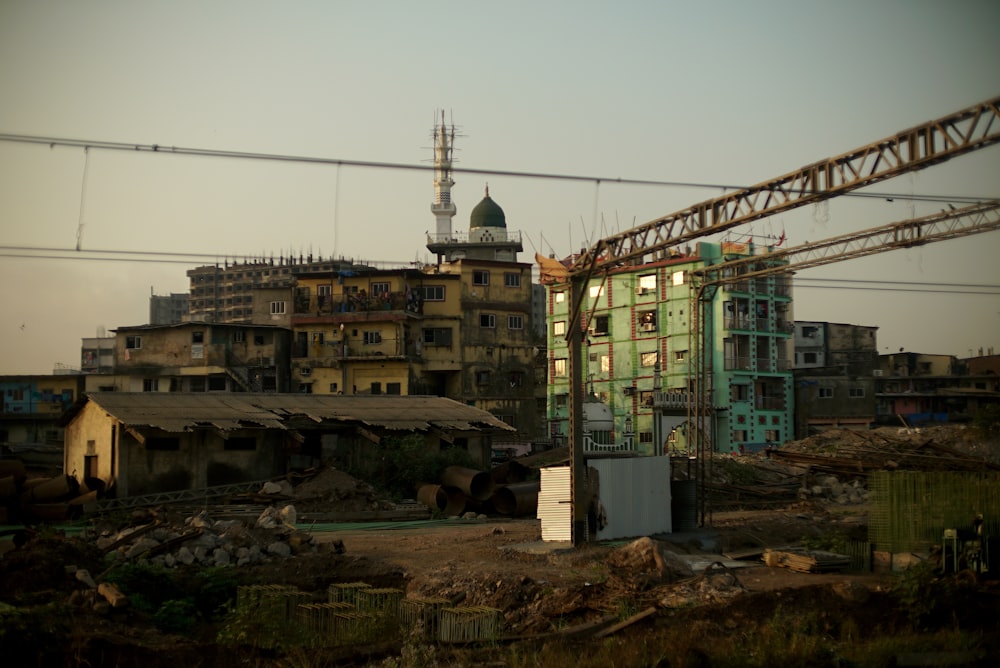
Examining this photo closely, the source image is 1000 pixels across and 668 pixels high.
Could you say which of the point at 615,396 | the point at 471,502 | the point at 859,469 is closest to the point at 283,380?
the point at 615,396

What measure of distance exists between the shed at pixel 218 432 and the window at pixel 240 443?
0.11 feet

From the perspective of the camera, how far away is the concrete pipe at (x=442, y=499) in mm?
34219

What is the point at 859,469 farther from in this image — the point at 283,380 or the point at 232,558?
the point at 283,380

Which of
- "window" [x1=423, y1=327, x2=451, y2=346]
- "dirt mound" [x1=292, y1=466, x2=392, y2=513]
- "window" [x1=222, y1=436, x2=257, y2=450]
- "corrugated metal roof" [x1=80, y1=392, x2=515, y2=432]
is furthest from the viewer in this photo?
"window" [x1=423, y1=327, x2=451, y2=346]

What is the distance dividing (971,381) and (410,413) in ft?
140

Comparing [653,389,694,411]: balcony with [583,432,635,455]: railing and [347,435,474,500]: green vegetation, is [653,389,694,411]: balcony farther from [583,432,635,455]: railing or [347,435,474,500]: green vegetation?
[347,435,474,500]: green vegetation

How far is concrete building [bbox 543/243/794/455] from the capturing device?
6059 centimetres

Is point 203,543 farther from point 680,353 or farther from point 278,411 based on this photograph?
point 680,353

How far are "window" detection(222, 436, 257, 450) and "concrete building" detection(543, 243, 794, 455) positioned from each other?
27.4 meters

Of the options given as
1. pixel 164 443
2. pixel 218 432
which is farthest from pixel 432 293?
pixel 164 443

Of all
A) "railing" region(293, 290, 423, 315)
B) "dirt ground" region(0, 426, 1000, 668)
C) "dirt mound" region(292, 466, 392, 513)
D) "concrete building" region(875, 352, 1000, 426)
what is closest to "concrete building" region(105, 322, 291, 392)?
"railing" region(293, 290, 423, 315)

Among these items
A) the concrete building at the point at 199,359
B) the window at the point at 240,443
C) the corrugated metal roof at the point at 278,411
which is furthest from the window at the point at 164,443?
the concrete building at the point at 199,359

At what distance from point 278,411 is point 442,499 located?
23.0 feet

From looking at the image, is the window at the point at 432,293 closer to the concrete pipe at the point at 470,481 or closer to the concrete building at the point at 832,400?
the concrete building at the point at 832,400
